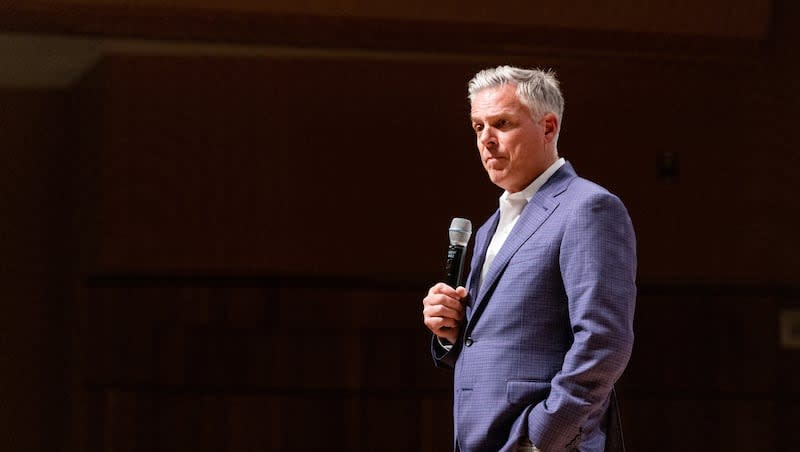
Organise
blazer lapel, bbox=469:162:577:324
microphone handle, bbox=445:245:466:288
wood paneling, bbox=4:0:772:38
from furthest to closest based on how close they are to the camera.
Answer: wood paneling, bbox=4:0:772:38 → microphone handle, bbox=445:245:466:288 → blazer lapel, bbox=469:162:577:324

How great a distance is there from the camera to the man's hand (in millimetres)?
1384

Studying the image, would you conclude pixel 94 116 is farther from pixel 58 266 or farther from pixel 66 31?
pixel 58 266

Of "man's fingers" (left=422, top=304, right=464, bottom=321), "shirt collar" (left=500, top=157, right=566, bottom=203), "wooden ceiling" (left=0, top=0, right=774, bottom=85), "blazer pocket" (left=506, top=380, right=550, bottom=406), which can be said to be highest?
"wooden ceiling" (left=0, top=0, right=774, bottom=85)

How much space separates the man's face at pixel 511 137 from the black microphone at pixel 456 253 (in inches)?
4.8

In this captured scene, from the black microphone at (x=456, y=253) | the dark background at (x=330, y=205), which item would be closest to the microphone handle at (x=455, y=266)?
the black microphone at (x=456, y=253)

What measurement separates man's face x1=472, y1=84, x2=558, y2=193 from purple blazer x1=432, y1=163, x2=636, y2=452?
44mm

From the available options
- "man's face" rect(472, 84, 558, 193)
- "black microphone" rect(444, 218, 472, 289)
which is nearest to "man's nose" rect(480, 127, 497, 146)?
"man's face" rect(472, 84, 558, 193)

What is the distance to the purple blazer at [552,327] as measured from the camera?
47.7 inches

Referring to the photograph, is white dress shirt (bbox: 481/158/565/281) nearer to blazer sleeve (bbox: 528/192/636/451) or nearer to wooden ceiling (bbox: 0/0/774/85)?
blazer sleeve (bbox: 528/192/636/451)

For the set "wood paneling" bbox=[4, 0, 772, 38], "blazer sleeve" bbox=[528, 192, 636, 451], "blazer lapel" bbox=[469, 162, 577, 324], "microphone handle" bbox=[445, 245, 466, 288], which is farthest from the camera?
"wood paneling" bbox=[4, 0, 772, 38]

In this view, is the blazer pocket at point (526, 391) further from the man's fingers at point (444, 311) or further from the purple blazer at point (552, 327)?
the man's fingers at point (444, 311)

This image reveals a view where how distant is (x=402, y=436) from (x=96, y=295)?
0.99 metres

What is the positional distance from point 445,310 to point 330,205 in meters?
1.62

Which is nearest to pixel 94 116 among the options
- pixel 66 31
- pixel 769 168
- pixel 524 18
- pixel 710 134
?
pixel 66 31
